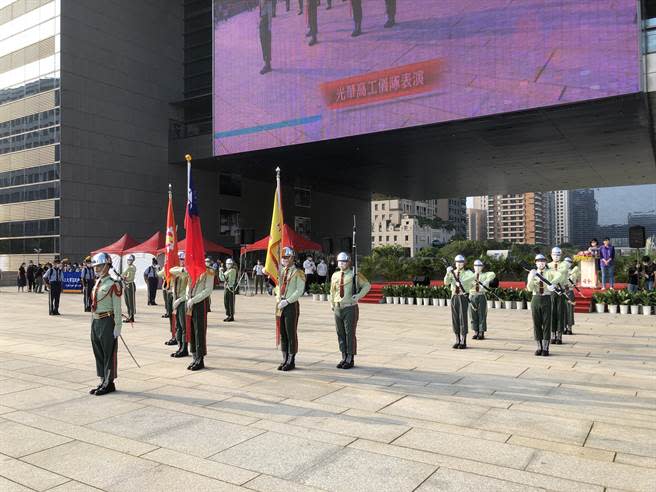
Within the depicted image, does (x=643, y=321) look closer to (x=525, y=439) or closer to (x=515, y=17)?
(x=525, y=439)

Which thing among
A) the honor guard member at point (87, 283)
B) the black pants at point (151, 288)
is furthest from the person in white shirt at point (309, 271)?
the honor guard member at point (87, 283)

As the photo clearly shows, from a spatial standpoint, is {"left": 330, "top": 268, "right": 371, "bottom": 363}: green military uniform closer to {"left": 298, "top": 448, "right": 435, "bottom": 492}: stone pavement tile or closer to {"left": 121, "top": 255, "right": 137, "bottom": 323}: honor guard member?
{"left": 298, "top": 448, "right": 435, "bottom": 492}: stone pavement tile

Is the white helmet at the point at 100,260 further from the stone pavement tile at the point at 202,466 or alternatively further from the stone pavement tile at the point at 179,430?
the stone pavement tile at the point at 202,466

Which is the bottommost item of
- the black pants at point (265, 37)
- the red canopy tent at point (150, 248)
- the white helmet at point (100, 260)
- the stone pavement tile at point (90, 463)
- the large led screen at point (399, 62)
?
the stone pavement tile at point (90, 463)

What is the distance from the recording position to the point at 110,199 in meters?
36.5

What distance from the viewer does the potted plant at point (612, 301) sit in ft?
58.7

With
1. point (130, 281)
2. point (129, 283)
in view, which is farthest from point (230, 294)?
point (129, 283)

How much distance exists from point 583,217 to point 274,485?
19297cm

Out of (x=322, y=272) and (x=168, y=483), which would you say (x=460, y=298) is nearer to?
(x=168, y=483)

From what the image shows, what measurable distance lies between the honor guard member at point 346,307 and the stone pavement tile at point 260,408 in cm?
243

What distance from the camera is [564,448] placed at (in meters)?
5.30

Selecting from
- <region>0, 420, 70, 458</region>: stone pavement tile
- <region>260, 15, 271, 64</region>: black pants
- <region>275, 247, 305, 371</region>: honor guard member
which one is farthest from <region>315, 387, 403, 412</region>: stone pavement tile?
<region>260, 15, 271, 64</region>: black pants

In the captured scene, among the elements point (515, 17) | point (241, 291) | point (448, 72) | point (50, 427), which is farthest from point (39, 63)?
point (50, 427)

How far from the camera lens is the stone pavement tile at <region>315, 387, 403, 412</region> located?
22.7 feet
